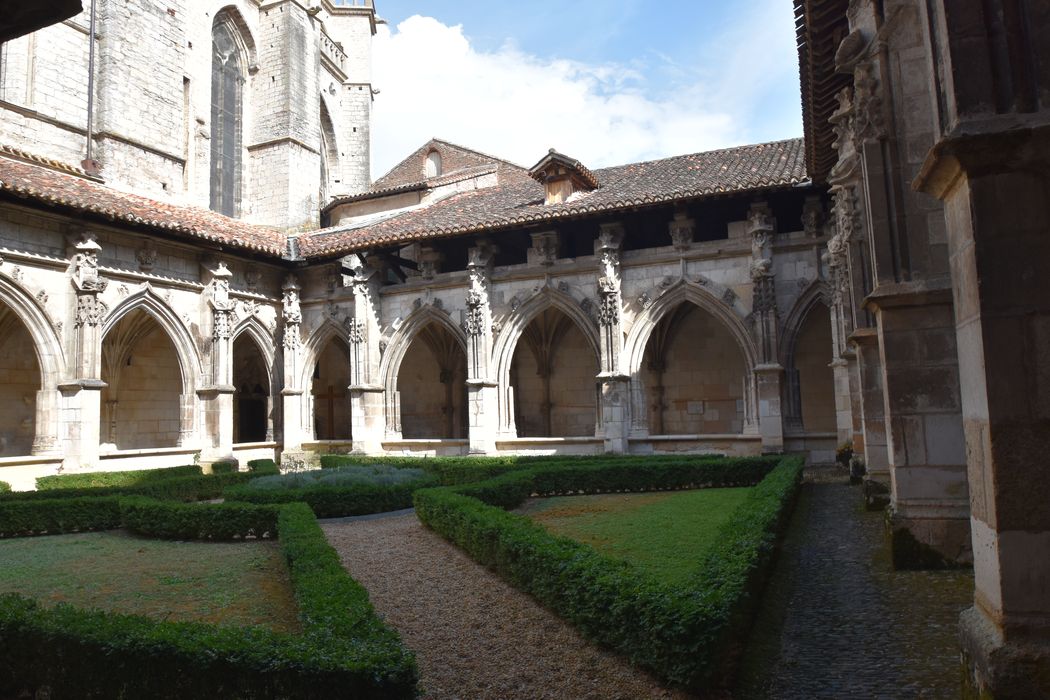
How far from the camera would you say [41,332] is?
48.9 ft

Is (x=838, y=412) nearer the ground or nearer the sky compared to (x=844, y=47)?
nearer the ground

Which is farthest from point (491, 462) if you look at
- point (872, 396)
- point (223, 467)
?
point (872, 396)

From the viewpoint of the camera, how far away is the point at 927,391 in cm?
595

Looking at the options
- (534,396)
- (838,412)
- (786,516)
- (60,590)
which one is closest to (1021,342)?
(786,516)

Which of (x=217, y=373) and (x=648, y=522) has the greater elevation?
(x=217, y=373)

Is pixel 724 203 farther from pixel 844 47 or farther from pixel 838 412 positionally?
pixel 844 47

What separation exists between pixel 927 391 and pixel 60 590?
7.41 m

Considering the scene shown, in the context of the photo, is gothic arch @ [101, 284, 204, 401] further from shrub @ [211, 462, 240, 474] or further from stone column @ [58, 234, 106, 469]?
shrub @ [211, 462, 240, 474]

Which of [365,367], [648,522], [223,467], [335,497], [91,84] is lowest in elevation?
[648,522]

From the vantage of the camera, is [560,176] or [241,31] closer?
[560,176]

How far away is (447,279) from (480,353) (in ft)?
7.26

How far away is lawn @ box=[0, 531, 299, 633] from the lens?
5.64 m

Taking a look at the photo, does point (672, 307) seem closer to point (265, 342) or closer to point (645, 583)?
point (265, 342)

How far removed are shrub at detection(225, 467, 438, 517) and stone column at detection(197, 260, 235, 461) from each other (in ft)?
22.7
